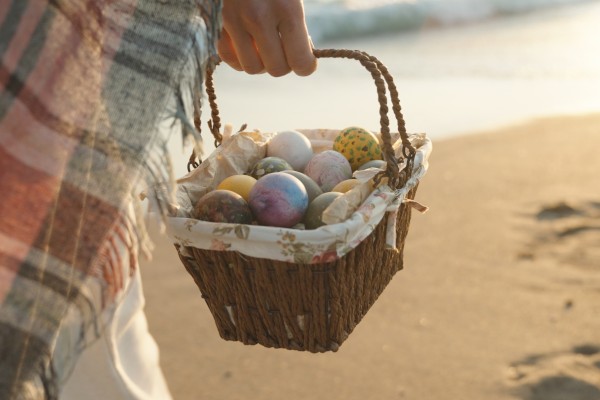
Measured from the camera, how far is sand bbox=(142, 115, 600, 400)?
2781mm

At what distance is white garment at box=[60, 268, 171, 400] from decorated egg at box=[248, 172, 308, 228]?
352 mm

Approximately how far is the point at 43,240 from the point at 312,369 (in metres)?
1.71

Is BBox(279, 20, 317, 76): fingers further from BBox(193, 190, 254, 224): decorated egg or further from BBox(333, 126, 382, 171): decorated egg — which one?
BBox(333, 126, 382, 171): decorated egg

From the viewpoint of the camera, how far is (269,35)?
1.76 meters

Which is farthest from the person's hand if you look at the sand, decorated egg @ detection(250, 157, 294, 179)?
the sand

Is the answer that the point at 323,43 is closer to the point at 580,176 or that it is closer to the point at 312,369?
the point at 580,176

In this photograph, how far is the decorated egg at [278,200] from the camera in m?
1.97

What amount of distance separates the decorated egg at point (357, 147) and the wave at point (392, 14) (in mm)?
6301

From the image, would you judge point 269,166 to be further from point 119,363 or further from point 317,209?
point 119,363

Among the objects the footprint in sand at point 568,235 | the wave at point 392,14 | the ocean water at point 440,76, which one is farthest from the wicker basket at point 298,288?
the wave at point 392,14

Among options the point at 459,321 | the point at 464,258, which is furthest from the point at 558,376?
the point at 464,258

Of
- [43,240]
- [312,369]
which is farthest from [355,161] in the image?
[43,240]

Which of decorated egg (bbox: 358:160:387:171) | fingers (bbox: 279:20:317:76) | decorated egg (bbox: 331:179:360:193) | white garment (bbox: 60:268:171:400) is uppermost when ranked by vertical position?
fingers (bbox: 279:20:317:76)

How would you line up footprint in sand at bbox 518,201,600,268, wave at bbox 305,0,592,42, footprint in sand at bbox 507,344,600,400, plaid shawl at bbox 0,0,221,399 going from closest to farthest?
1. plaid shawl at bbox 0,0,221,399
2. footprint in sand at bbox 507,344,600,400
3. footprint in sand at bbox 518,201,600,268
4. wave at bbox 305,0,592,42
